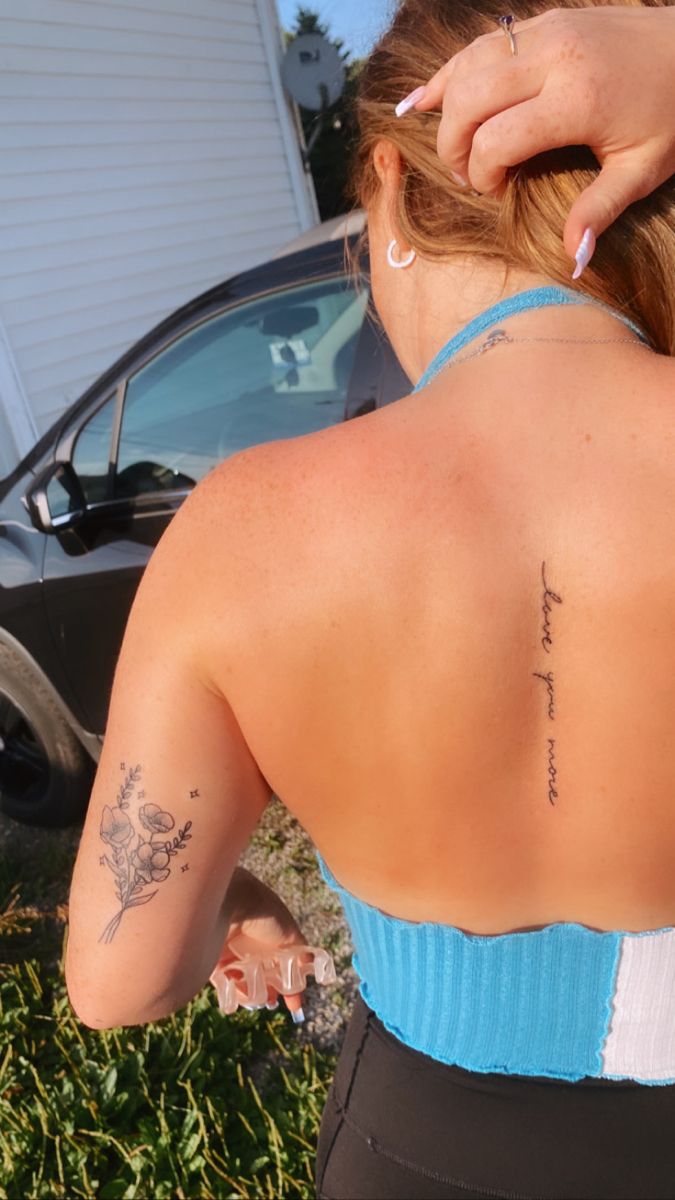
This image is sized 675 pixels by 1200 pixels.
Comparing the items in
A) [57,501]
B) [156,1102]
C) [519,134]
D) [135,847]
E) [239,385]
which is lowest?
[156,1102]

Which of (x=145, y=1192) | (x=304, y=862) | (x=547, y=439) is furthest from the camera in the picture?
(x=304, y=862)

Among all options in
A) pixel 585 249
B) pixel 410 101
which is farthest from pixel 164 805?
pixel 410 101

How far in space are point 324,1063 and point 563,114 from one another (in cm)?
237

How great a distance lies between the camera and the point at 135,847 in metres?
1.04

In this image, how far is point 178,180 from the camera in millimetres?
8359

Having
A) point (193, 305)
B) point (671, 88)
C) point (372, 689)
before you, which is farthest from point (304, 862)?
point (671, 88)

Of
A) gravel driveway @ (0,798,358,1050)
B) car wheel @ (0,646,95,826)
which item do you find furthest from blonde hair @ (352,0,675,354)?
car wheel @ (0,646,95,826)

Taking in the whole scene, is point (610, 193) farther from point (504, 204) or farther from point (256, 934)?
point (256, 934)

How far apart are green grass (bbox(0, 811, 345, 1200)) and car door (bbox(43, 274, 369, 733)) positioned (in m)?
1.01

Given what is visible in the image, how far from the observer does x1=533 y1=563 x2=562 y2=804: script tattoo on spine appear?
2.85 feet

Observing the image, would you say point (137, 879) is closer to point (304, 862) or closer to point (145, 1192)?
point (145, 1192)

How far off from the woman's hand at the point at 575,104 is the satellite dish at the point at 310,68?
9191 mm

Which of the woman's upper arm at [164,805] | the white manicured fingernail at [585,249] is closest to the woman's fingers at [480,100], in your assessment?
the white manicured fingernail at [585,249]

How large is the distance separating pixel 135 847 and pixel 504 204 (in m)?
0.78
